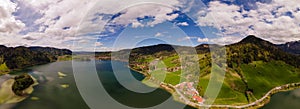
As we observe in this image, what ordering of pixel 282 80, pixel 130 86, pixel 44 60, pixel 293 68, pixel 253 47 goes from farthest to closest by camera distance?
pixel 44 60 → pixel 253 47 → pixel 293 68 → pixel 282 80 → pixel 130 86

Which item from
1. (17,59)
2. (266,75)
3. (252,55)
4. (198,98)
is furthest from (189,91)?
(17,59)

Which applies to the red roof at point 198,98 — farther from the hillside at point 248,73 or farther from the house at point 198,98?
the hillside at point 248,73

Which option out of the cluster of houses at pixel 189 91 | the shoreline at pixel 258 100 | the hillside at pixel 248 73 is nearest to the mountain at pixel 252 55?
the hillside at pixel 248 73

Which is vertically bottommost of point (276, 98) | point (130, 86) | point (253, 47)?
point (276, 98)

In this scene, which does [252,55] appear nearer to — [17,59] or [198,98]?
[198,98]

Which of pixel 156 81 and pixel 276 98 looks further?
pixel 156 81

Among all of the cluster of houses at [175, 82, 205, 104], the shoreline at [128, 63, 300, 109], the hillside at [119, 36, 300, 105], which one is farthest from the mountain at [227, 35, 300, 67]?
the cluster of houses at [175, 82, 205, 104]

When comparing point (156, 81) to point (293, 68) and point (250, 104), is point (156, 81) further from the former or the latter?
point (293, 68)

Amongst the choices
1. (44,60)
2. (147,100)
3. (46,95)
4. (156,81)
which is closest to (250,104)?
(147,100)

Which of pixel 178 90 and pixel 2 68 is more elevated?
pixel 2 68
